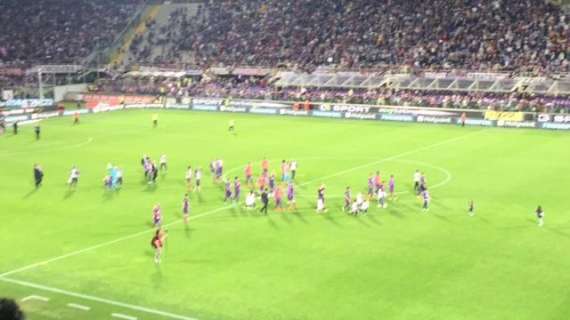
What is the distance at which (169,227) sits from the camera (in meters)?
29.9

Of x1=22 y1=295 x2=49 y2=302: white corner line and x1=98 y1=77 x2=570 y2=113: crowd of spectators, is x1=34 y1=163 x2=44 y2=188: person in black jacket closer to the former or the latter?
x1=22 y1=295 x2=49 y2=302: white corner line

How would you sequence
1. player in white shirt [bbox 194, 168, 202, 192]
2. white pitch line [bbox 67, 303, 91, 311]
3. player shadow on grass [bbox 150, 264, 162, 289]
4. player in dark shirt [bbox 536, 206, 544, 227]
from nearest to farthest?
1. white pitch line [bbox 67, 303, 91, 311]
2. player shadow on grass [bbox 150, 264, 162, 289]
3. player in dark shirt [bbox 536, 206, 544, 227]
4. player in white shirt [bbox 194, 168, 202, 192]

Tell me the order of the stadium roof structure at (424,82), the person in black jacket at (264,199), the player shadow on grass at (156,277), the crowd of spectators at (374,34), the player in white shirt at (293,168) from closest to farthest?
the player shadow on grass at (156,277), the person in black jacket at (264,199), the player in white shirt at (293,168), the stadium roof structure at (424,82), the crowd of spectators at (374,34)

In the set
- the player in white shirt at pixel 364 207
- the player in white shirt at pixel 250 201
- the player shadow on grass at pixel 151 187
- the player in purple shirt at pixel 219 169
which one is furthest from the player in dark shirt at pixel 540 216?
the player shadow on grass at pixel 151 187

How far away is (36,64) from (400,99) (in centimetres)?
5486

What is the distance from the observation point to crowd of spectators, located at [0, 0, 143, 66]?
102 metres

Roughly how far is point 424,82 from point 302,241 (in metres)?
51.1

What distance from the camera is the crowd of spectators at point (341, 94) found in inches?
2569

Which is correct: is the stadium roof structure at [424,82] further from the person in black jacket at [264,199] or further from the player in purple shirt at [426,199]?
the person in black jacket at [264,199]

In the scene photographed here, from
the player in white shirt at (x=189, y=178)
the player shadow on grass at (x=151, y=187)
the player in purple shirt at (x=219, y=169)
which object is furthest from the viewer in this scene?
the player in purple shirt at (x=219, y=169)

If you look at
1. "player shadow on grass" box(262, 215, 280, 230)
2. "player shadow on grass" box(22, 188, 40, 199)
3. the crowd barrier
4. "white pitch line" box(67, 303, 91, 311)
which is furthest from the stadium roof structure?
"white pitch line" box(67, 303, 91, 311)

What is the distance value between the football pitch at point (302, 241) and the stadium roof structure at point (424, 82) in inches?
782

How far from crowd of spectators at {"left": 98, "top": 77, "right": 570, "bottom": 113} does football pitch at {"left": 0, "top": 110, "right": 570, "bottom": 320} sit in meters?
15.7

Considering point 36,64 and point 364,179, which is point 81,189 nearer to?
point 364,179
